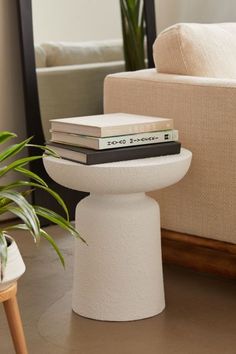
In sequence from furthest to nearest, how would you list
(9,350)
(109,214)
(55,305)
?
(55,305) < (109,214) < (9,350)

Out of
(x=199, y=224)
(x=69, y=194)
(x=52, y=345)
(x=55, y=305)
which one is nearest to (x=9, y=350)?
(x=52, y=345)

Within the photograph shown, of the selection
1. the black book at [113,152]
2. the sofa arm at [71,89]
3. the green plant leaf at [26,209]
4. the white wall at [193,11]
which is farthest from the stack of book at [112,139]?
the white wall at [193,11]

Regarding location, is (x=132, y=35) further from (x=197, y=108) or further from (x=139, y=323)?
(x=139, y=323)

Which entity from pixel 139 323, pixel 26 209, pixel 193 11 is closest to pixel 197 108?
pixel 139 323

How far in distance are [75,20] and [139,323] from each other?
168 cm

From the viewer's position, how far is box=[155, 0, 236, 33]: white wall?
4195 mm

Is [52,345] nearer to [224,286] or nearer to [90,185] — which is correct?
[90,185]

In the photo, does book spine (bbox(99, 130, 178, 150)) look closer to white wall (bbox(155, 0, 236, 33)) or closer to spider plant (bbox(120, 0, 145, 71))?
spider plant (bbox(120, 0, 145, 71))

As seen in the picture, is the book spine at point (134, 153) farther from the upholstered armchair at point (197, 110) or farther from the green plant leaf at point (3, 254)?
the green plant leaf at point (3, 254)

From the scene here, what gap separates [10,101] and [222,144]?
132cm

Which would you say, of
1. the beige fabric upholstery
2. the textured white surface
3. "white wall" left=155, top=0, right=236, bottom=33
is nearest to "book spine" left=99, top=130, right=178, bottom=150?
the beige fabric upholstery

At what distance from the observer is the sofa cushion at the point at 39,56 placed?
3506 millimetres

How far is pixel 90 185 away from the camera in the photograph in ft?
7.62

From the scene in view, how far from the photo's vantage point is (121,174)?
2283 millimetres
